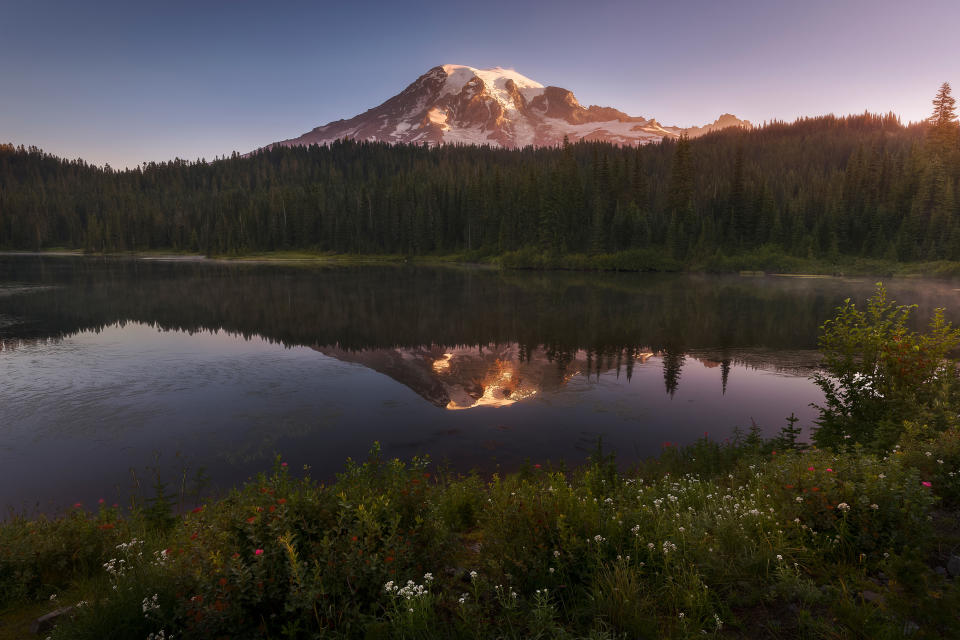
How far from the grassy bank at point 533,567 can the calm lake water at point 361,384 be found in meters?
6.17

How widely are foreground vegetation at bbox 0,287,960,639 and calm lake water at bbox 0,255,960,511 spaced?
5.70 m

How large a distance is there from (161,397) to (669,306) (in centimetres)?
4030

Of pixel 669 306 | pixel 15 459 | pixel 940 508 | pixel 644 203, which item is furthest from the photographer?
pixel 644 203

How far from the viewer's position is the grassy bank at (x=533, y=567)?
4.95 metres

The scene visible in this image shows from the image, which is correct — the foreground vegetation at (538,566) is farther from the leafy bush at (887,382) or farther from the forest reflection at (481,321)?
the forest reflection at (481,321)

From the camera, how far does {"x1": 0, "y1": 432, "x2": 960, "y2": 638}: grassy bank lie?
495 cm

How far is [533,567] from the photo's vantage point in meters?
6.04

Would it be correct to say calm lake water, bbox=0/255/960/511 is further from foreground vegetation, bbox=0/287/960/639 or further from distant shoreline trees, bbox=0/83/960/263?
distant shoreline trees, bbox=0/83/960/263

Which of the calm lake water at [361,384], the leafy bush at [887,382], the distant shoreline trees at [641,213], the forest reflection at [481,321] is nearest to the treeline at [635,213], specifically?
the distant shoreline trees at [641,213]

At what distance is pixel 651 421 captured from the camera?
16531 millimetres

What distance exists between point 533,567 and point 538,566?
5.3 inches

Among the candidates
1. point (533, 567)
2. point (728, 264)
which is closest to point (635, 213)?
point (728, 264)

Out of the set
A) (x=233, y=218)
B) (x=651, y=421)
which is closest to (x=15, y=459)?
(x=651, y=421)

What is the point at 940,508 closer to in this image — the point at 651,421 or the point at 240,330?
the point at 651,421
